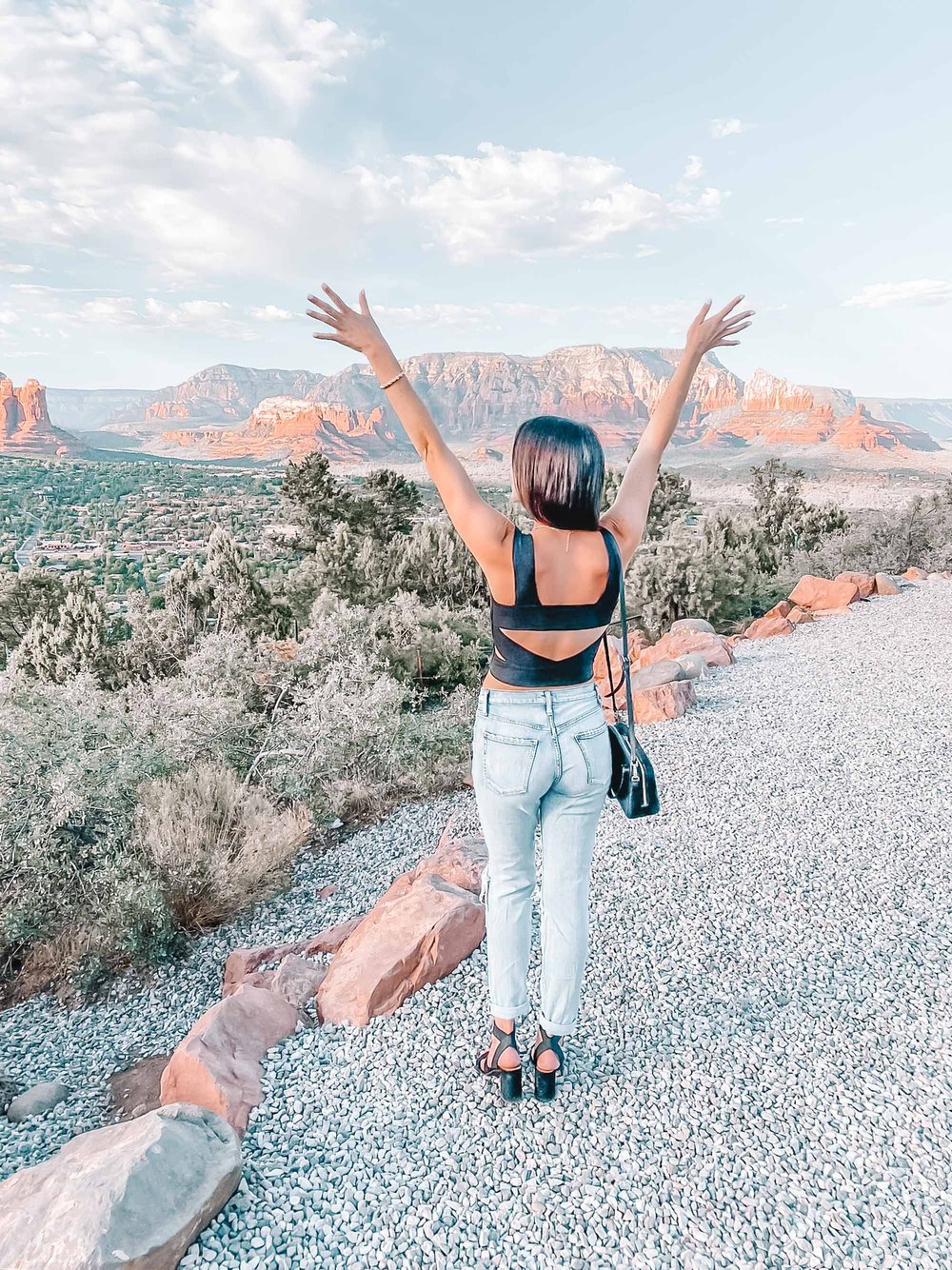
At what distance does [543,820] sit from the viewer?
206cm

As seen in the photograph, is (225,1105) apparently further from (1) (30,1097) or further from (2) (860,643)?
(2) (860,643)

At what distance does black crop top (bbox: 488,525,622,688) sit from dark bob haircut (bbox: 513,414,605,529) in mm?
91

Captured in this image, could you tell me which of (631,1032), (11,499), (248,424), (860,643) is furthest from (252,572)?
(248,424)

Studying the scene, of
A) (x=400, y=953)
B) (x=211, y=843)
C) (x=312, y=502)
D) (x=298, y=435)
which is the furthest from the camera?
(x=298, y=435)

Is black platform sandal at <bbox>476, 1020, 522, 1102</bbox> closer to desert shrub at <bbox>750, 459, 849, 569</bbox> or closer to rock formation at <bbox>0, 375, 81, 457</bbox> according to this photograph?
desert shrub at <bbox>750, 459, 849, 569</bbox>

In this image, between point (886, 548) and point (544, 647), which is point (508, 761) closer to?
point (544, 647)

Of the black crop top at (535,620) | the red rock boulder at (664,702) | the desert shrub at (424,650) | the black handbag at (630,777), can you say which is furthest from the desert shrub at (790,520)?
the black crop top at (535,620)

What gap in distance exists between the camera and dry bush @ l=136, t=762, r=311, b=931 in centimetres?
449

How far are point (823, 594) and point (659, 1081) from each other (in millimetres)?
10535

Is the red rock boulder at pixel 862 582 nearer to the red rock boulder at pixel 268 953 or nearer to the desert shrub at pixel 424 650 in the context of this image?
the desert shrub at pixel 424 650

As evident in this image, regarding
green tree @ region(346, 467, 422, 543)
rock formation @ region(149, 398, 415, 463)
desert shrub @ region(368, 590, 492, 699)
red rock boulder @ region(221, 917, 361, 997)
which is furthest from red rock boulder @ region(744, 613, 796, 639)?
rock formation @ region(149, 398, 415, 463)

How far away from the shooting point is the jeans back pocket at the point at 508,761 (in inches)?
74.9

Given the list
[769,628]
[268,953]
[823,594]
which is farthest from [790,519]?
[268,953]

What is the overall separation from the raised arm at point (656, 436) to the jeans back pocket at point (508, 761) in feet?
1.85
